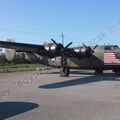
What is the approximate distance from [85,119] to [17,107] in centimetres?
285

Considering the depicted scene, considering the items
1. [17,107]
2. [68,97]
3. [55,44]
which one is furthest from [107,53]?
[17,107]

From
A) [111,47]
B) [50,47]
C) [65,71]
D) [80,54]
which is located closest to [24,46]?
[50,47]

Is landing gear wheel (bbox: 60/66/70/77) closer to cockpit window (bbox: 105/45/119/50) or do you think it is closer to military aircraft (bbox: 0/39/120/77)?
military aircraft (bbox: 0/39/120/77)

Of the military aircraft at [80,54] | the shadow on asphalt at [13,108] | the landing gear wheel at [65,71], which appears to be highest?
the military aircraft at [80,54]

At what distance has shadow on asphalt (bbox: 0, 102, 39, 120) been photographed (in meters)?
8.48

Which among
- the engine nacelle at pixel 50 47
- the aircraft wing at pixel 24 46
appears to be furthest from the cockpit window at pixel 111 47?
the aircraft wing at pixel 24 46

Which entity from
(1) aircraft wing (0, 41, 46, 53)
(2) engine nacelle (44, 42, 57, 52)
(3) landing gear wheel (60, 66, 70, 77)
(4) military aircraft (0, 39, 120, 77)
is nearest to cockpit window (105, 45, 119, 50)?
(4) military aircraft (0, 39, 120, 77)

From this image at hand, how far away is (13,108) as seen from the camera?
945 cm

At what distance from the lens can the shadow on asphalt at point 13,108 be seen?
848 cm

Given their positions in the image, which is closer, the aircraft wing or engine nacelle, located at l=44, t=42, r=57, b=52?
engine nacelle, located at l=44, t=42, r=57, b=52

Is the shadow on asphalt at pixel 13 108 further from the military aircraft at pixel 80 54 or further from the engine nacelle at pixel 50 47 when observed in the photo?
the military aircraft at pixel 80 54

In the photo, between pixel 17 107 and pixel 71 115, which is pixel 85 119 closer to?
pixel 71 115

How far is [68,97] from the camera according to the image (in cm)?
1177

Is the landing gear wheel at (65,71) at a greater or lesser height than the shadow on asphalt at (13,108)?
greater
